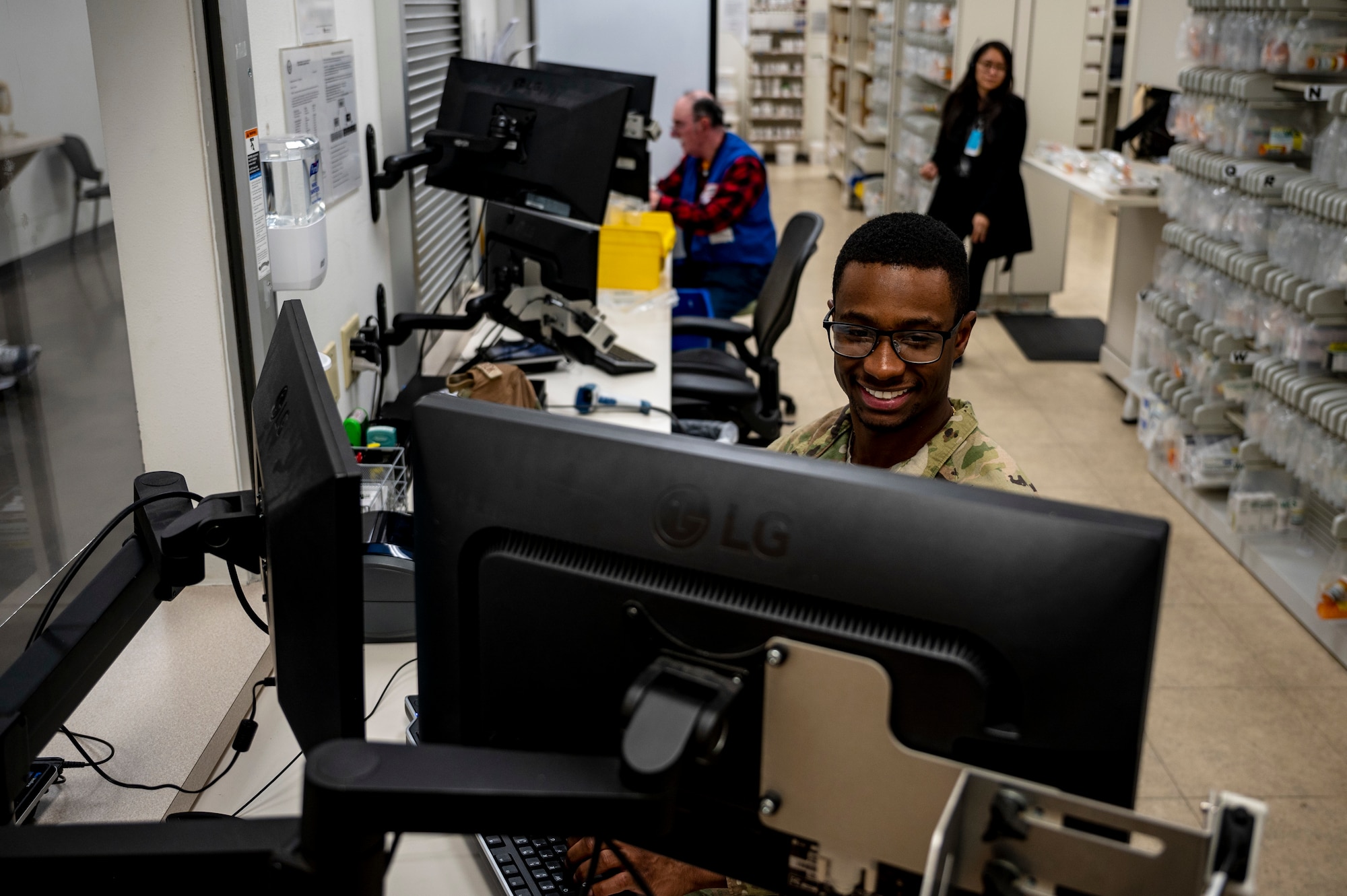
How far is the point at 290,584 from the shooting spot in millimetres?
989

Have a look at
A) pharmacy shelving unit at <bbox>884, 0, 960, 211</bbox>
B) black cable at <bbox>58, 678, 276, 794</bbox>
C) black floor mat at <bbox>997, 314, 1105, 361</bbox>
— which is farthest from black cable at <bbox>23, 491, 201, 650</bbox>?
pharmacy shelving unit at <bbox>884, 0, 960, 211</bbox>

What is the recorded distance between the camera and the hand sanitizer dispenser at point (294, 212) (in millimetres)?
2074

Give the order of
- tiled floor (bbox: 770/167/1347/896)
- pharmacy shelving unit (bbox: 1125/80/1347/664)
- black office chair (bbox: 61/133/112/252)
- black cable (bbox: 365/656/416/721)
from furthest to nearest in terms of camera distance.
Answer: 1. black office chair (bbox: 61/133/112/252)
2. pharmacy shelving unit (bbox: 1125/80/1347/664)
3. tiled floor (bbox: 770/167/1347/896)
4. black cable (bbox: 365/656/416/721)

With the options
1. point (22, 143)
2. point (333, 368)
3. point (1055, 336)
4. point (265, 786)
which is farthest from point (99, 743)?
point (1055, 336)

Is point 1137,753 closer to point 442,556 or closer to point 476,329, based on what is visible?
point 442,556

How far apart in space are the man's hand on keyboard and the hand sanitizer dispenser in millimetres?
1280

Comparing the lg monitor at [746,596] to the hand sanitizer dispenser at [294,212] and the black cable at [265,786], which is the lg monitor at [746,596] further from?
the hand sanitizer dispenser at [294,212]

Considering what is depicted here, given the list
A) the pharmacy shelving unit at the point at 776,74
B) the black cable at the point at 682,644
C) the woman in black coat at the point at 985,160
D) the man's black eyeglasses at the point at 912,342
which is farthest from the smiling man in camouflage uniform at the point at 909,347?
the pharmacy shelving unit at the point at 776,74

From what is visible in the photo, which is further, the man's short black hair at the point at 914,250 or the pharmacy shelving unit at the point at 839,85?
the pharmacy shelving unit at the point at 839,85

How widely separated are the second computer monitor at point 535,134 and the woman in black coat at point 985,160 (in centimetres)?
320

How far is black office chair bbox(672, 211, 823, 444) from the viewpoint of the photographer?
11.6 feet

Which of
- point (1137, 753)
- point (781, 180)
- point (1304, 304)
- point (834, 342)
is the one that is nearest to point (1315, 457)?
point (1304, 304)

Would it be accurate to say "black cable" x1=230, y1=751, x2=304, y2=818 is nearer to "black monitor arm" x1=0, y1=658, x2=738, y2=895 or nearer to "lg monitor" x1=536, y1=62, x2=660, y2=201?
"black monitor arm" x1=0, y1=658, x2=738, y2=895

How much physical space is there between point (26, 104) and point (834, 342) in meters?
5.08
